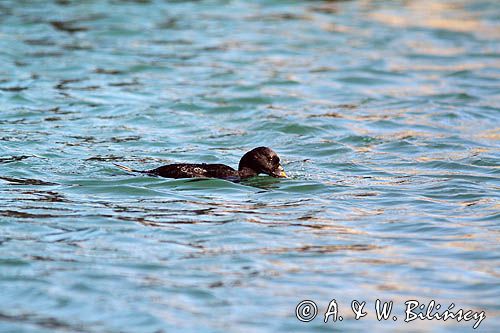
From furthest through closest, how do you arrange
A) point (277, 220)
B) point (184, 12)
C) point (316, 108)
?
point (184, 12) → point (316, 108) → point (277, 220)

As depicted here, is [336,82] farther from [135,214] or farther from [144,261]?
[144,261]

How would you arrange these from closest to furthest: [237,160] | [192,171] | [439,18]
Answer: [192,171], [237,160], [439,18]

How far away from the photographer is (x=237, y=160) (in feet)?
44.4

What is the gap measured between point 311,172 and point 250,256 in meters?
3.85

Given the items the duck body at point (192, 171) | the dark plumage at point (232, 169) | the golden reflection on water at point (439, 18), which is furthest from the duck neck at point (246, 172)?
the golden reflection on water at point (439, 18)

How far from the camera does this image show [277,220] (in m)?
10.2

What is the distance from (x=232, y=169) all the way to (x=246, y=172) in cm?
17

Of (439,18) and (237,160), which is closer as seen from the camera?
(237,160)

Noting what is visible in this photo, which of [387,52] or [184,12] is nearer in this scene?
[387,52]

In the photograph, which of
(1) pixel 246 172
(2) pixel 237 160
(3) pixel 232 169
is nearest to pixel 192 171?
(3) pixel 232 169

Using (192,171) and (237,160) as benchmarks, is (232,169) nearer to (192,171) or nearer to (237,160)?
(192,171)

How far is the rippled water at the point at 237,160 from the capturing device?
809 cm

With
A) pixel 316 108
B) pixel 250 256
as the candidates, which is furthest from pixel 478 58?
pixel 250 256

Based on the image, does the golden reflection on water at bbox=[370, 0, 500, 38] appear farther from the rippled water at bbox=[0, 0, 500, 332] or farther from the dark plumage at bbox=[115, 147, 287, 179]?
the dark plumage at bbox=[115, 147, 287, 179]
